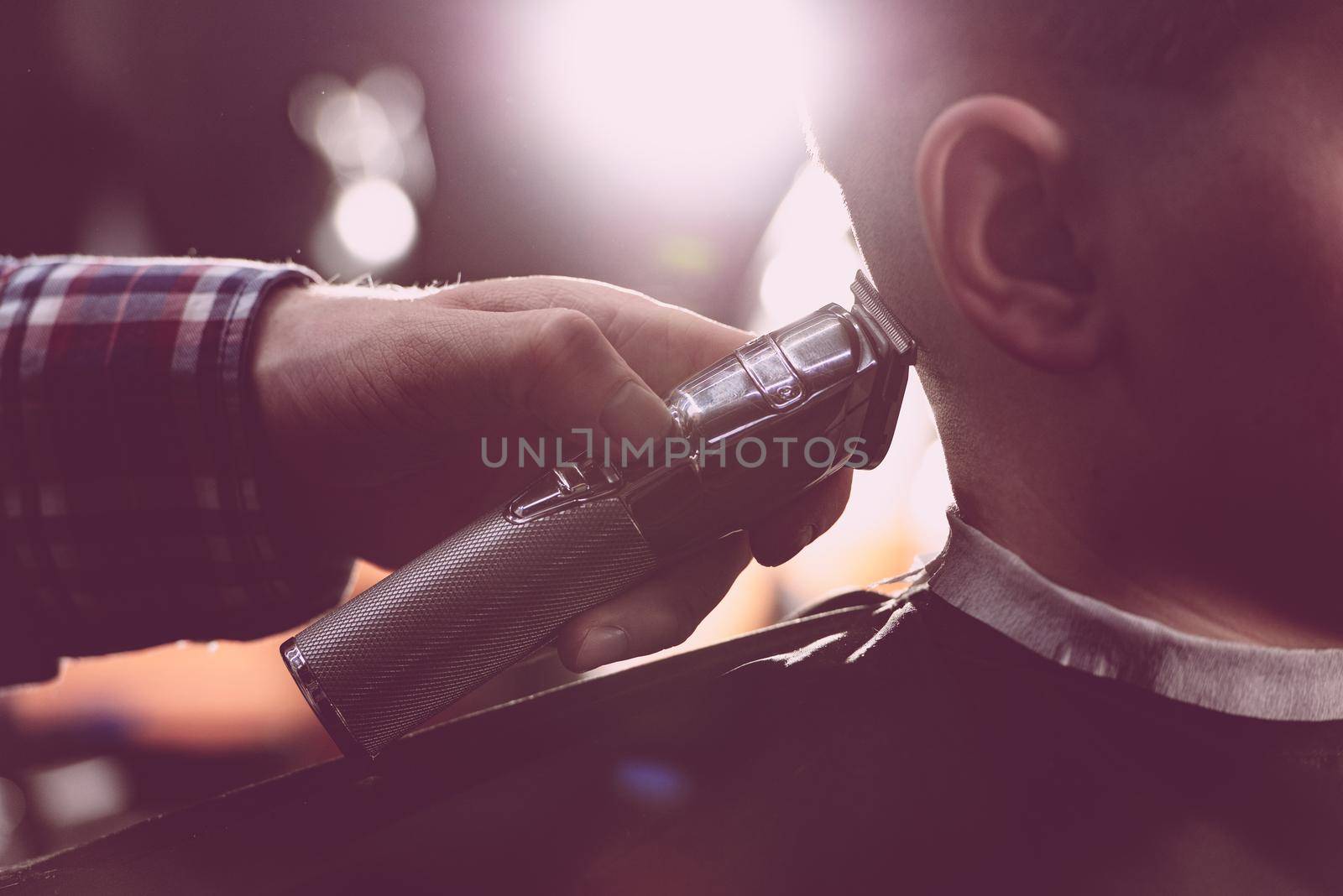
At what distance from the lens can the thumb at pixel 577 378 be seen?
0.62 metres

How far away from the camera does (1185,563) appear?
564mm

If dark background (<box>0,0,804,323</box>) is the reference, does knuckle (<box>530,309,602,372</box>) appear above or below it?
below

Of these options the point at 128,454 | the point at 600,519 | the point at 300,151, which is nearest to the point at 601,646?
the point at 600,519

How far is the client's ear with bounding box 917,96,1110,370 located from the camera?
20.1 inches

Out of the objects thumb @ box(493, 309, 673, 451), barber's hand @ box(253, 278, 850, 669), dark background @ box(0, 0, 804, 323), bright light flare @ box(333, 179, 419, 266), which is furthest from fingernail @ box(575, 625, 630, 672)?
bright light flare @ box(333, 179, 419, 266)

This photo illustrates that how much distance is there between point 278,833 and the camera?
62 cm

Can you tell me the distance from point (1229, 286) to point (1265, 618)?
226mm

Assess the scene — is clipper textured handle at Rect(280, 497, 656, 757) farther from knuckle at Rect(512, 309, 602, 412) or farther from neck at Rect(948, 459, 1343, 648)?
neck at Rect(948, 459, 1343, 648)

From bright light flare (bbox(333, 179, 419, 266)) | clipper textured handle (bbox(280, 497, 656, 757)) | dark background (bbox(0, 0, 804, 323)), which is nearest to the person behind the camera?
clipper textured handle (bbox(280, 497, 656, 757))

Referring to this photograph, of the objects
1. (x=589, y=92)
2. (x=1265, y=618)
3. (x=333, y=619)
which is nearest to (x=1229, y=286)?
(x=1265, y=618)

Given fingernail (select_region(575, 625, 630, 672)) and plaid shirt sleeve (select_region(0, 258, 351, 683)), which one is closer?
fingernail (select_region(575, 625, 630, 672))

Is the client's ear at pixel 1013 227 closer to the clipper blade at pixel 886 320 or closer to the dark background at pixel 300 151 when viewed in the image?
the clipper blade at pixel 886 320

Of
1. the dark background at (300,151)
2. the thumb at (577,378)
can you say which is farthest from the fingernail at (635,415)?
the dark background at (300,151)

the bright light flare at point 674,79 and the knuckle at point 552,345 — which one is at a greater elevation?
the bright light flare at point 674,79
